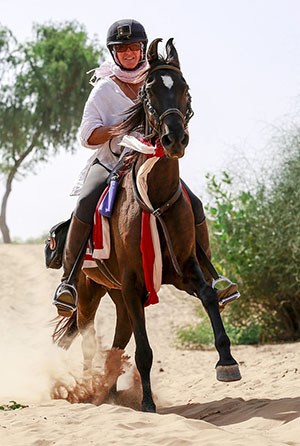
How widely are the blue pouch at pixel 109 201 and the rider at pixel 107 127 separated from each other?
0.24 meters

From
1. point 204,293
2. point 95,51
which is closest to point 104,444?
point 204,293

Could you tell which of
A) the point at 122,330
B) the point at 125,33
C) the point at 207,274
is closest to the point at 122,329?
the point at 122,330

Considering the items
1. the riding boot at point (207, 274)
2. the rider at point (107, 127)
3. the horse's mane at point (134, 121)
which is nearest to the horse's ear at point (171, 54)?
the horse's mane at point (134, 121)

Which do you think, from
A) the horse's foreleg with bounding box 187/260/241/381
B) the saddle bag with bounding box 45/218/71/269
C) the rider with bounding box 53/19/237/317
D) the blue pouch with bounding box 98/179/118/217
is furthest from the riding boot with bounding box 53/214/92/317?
the horse's foreleg with bounding box 187/260/241/381

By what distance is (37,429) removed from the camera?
489 cm

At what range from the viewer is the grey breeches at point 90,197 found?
Answer: 628 centimetres

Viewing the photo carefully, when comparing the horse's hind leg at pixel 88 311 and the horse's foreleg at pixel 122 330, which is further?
the horse's hind leg at pixel 88 311

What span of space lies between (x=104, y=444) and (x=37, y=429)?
0.79 meters

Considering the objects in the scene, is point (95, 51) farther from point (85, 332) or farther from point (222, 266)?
point (85, 332)

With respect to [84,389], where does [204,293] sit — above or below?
above

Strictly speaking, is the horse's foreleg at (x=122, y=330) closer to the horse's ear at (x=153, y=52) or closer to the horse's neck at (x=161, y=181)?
the horse's neck at (x=161, y=181)

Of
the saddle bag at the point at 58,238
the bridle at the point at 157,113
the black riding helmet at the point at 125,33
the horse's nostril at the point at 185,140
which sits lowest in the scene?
the saddle bag at the point at 58,238

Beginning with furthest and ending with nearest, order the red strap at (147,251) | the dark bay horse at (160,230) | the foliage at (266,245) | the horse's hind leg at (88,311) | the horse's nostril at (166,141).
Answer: the foliage at (266,245) < the horse's hind leg at (88,311) < the red strap at (147,251) < the dark bay horse at (160,230) < the horse's nostril at (166,141)

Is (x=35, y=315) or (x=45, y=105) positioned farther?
(x=45, y=105)
